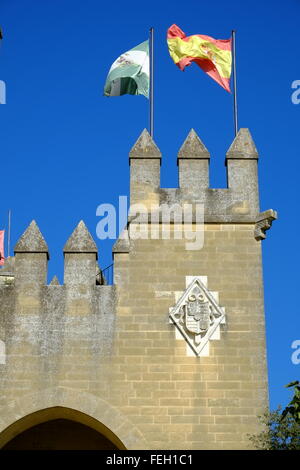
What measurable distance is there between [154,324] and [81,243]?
7.24 feet

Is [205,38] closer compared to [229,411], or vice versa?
[229,411]

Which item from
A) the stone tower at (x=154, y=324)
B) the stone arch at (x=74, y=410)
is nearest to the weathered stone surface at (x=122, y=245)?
the stone tower at (x=154, y=324)

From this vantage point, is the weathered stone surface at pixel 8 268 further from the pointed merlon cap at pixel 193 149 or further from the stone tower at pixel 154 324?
the pointed merlon cap at pixel 193 149

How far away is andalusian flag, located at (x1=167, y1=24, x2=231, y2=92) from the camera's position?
792 inches

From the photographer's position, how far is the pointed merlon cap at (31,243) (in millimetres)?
17844

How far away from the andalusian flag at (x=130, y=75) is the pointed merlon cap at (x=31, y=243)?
4.20 m

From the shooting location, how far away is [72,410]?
1698cm

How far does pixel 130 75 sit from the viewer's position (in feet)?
66.2

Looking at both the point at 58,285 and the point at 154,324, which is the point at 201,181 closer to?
the point at 154,324

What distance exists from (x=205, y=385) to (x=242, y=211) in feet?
11.9
